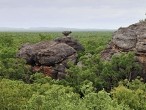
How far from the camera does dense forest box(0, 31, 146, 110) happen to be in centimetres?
4281

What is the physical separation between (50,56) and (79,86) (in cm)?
2002

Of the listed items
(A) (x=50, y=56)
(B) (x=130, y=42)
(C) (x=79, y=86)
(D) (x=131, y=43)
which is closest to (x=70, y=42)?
(A) (x=50, y=56)

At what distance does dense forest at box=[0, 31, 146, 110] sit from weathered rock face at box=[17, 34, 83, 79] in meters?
3.03

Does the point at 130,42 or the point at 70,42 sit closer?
the point at 130,42

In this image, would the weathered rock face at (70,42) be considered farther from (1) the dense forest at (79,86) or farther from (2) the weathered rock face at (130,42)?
(2) the weathered rock face at (130,42)

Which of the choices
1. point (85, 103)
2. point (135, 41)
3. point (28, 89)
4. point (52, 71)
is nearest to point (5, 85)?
point (28, 89)

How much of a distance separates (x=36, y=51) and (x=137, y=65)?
26.4 metres

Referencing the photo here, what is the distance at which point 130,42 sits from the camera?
287ft

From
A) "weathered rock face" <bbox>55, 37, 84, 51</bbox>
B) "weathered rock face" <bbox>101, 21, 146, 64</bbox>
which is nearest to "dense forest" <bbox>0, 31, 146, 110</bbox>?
"weathered rock face" <bbox>55, 37, 84, 51</bbox>

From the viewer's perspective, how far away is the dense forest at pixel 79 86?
42.8 meters

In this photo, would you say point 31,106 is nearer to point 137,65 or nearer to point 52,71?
point 137,65

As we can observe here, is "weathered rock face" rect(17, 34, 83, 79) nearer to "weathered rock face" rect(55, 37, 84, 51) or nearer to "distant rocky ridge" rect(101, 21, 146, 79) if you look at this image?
"weathered rock face" rect(55, 37, 84, 51)

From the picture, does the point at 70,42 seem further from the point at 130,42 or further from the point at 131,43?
the point at 131,43

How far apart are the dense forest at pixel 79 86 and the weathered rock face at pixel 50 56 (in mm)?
3031
